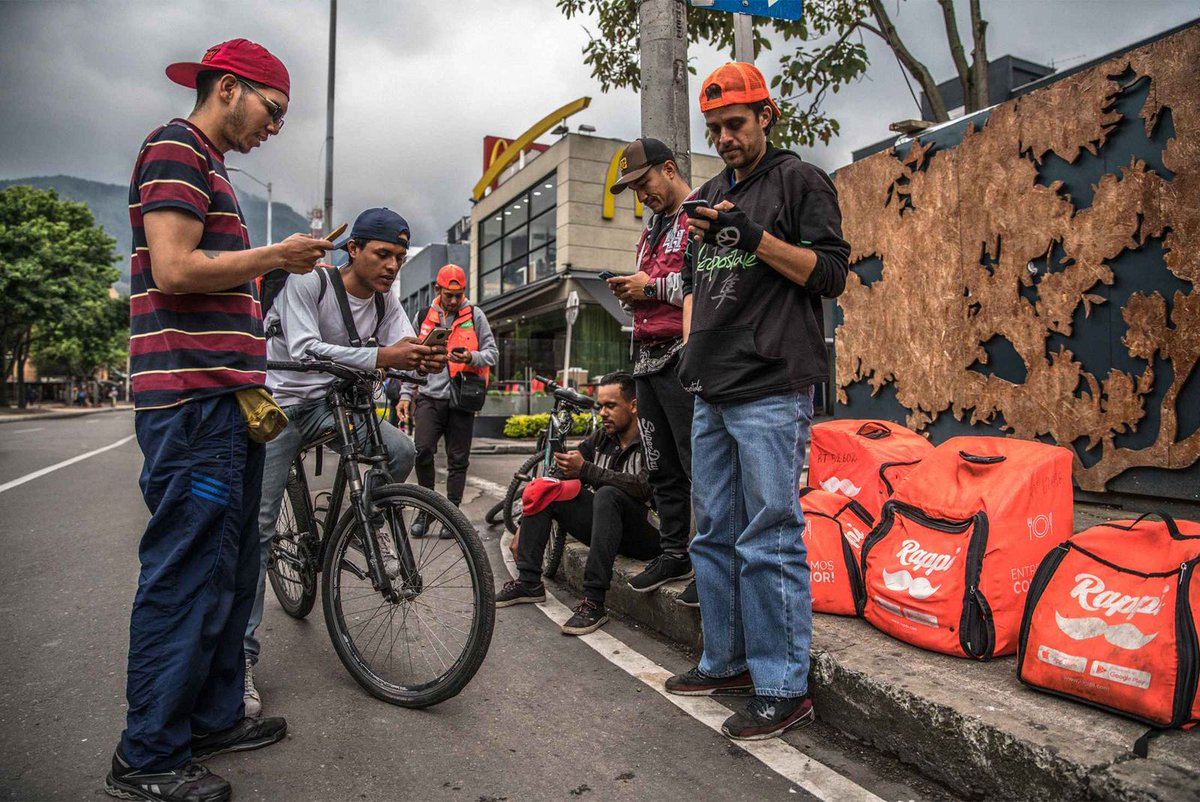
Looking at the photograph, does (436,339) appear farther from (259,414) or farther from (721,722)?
(721,722)

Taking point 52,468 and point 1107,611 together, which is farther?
point 52,468

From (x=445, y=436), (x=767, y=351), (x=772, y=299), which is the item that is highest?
(x=772, y=299)

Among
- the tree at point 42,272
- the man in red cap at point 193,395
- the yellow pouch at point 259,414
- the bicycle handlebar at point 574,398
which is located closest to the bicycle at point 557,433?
the bicycle handlebar at point 574,398

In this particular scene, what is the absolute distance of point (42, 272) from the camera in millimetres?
35688

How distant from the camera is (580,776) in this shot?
7.78 ft

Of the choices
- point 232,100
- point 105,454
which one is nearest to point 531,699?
point 232,100

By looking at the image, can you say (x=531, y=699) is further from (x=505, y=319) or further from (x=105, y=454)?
(x=505, y=319)

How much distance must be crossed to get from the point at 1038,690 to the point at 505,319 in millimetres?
27847

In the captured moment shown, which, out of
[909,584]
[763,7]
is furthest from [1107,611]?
[763,7]

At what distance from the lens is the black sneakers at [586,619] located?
12.3ft

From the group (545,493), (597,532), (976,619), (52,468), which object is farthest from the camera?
(52,468)

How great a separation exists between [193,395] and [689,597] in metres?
2.20

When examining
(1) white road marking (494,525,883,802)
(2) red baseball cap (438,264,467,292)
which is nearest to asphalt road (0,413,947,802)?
(1) white road marking (494,525,883,802)

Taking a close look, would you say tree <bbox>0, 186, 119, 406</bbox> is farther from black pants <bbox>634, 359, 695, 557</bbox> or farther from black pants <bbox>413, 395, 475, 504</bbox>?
black pants <bbox>634, 359, 695, 557</bbox>
